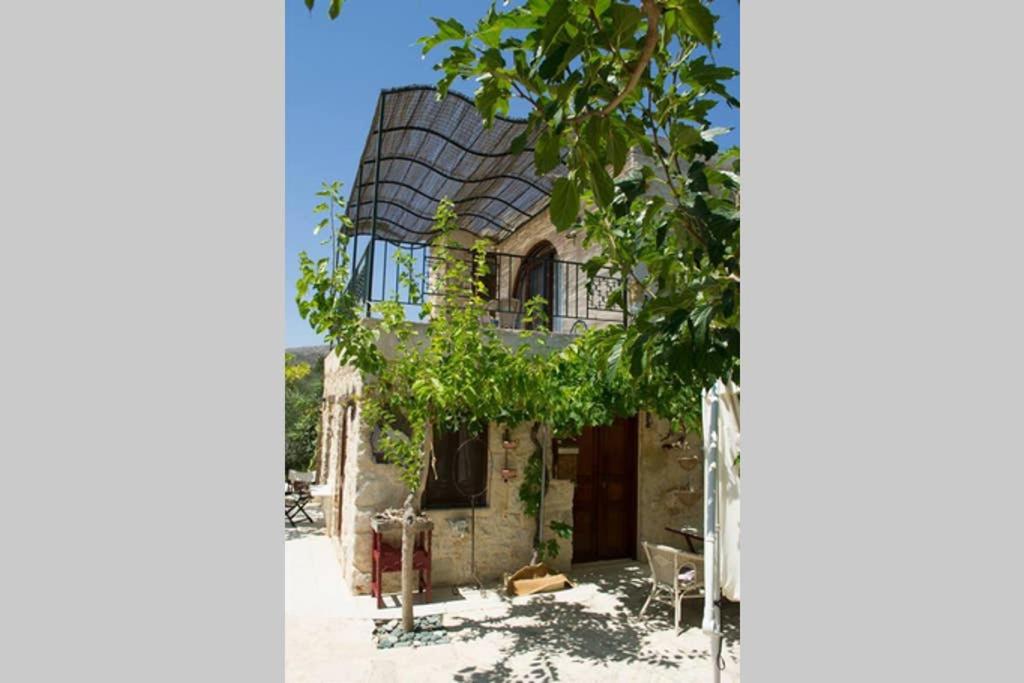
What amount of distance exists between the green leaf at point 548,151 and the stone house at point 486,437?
189 cm

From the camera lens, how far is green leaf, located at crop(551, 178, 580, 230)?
0.83 meters

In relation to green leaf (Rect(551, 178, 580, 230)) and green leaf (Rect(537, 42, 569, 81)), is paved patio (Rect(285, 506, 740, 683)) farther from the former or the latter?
green leaf (Rect(537, 42, 569, 81))

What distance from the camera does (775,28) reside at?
0.48 meters

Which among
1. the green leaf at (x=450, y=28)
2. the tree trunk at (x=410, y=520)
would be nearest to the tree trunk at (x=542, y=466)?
the tree trunk at (x=410, y=520)

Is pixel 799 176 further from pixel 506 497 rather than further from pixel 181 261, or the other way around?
pixel 506 497

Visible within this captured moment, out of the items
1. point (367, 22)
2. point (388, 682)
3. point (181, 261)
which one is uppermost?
point (367, 22)

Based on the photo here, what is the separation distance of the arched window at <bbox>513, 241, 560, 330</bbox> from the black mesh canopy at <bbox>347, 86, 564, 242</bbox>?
1.06 ft

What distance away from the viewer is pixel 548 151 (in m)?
0.81

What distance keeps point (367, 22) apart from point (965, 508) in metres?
1.33

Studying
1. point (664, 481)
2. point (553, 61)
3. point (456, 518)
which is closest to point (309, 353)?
Answer: point (456, 518)

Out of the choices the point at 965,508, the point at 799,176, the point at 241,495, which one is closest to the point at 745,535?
the point at 965,508

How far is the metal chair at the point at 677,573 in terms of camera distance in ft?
10.9

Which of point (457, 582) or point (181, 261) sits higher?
point (181, 261)

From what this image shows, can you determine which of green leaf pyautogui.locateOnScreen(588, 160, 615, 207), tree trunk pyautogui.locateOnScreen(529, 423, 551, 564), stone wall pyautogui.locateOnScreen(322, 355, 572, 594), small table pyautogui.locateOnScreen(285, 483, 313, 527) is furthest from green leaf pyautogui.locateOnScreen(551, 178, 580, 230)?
small table pyautogui.locateOnScreen(285, 483, 313, 527)
